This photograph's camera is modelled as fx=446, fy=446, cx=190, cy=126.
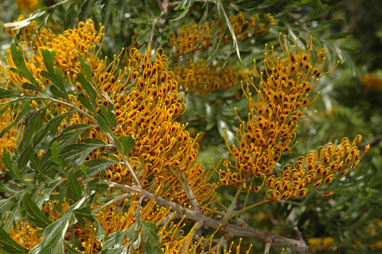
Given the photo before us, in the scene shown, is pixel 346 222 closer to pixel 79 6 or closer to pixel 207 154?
pixel 207 154

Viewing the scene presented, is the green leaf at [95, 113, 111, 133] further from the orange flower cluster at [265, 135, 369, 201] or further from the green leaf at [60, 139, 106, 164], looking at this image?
the orange flower cluster at [265, 135, 369, 201]

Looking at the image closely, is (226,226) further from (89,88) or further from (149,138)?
(89,88)

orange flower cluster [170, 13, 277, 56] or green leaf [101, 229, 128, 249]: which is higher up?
orange flower cluster [170, 13, 277, 56]

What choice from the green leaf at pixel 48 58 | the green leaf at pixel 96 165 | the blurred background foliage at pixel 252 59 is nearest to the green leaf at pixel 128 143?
the green leaf at pixel 96 165

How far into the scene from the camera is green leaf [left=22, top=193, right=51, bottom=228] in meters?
0.55

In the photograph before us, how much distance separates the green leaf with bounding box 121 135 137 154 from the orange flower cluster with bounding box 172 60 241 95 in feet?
0.99

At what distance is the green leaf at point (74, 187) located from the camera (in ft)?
1.83

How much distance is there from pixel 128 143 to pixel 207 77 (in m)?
0.37

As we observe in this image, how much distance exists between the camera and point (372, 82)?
2326 mm

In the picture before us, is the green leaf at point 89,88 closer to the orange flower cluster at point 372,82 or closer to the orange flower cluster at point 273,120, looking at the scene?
the orange flower cluster at point 273,120

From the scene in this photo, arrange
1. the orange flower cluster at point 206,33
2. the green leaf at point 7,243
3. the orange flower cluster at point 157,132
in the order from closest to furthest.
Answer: the green leaf at point 7,243
the orange flower cluster at point 157,132
the orange flower cluster at point 206,33

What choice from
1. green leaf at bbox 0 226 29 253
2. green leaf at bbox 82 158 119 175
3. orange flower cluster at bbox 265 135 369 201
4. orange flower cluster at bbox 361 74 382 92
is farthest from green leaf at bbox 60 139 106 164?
orange flower cluster at bbox 361 74 382 92

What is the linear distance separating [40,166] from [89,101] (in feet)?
0.41

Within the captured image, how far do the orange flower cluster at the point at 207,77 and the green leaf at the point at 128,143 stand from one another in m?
0.30
